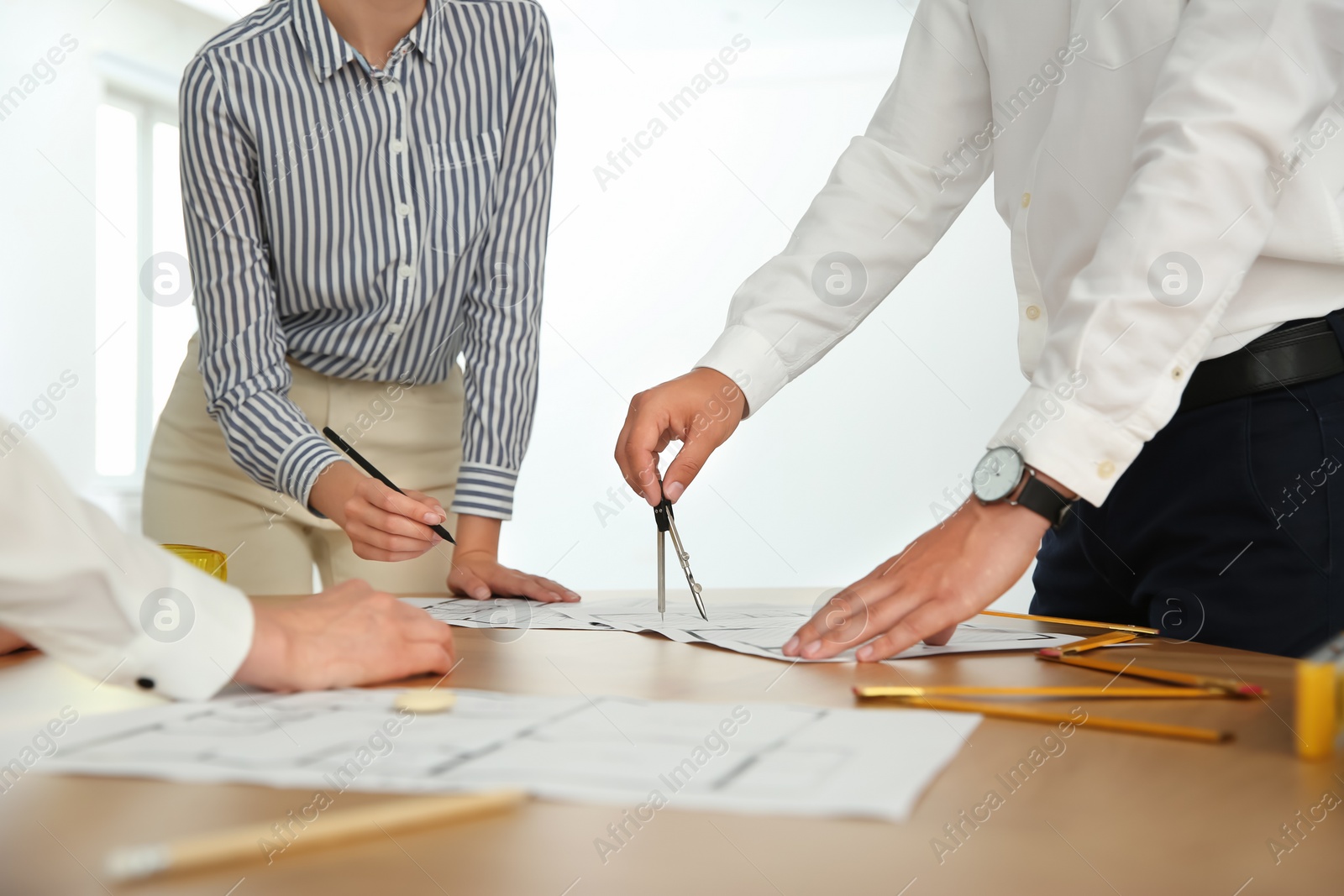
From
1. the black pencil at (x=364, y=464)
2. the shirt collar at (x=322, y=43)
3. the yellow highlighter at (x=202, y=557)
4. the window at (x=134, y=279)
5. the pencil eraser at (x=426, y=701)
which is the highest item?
the window at (x=134, y=279)

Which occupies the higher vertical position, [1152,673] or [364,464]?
[364,464]

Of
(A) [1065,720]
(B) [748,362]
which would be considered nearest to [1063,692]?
(A) [1065,720]

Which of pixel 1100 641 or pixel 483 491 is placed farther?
pixel 483 491

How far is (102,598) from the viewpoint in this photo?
634 millimetres

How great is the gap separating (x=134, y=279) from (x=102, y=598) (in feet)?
19.5

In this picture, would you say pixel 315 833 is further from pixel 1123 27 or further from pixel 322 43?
pixel 322 43

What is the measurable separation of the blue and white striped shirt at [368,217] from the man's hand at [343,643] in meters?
0.65

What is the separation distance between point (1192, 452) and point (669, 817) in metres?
0.77

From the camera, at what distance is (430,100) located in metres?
1.61

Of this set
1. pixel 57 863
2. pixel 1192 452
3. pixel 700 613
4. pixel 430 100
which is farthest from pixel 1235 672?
pixel 430 100

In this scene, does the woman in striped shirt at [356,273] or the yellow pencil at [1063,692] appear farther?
the woman in striped shirt at [356,273]

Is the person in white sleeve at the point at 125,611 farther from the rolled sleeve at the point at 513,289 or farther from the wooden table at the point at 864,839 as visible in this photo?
the rolled sleeve at the point at 513,289

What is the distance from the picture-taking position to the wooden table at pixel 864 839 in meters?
0.37

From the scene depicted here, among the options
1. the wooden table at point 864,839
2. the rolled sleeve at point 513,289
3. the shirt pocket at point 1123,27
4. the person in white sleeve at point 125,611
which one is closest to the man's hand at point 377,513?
the rolled sleeve at point 513,289
